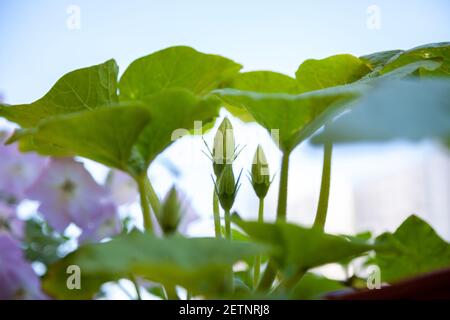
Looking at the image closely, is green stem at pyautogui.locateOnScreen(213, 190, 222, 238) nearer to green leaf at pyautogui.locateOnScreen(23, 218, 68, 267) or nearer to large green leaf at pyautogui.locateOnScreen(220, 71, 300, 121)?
large green leaf at pyautogui.locateOnScreen(220, 71, 300, 121)

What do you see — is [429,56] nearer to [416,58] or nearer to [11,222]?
→ [416,58]

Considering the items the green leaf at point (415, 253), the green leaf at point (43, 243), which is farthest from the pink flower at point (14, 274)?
the green leaf at point (43, 243)

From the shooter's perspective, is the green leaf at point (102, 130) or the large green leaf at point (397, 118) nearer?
the large green leaf at point (397, 118)

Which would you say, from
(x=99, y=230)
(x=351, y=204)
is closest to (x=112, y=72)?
(x=99, y=230)

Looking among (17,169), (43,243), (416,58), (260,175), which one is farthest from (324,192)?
(43,243)

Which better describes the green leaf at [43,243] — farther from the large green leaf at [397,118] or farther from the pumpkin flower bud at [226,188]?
the large green leaf at [397,118]

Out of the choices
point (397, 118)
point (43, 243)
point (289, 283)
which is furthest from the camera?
point (43, 243)
